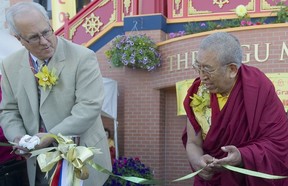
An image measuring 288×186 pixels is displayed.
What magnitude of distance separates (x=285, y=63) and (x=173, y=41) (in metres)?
1.87

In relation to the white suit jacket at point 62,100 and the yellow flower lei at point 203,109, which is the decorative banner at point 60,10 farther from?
the yellow flower lei at point 203,109

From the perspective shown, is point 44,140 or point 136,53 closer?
point 44,140

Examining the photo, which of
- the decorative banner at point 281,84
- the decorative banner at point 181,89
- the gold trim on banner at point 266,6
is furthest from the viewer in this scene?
the gold trim on banner at point 266,6

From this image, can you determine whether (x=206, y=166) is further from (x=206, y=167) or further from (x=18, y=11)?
(x=18, y=11)

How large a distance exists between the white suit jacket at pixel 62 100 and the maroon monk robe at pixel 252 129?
0.78 meters

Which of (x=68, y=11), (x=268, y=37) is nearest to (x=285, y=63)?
(x=268, y=37)

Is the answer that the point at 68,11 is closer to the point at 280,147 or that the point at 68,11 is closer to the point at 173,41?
the point at 173,41

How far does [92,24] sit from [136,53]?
6.45ft

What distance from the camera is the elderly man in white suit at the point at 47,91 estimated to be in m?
2.90

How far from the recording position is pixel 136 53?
25.7ft

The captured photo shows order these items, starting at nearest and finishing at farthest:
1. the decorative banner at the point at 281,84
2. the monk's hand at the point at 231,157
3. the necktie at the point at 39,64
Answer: the monk's hand at the point at 231,157, the necktie at the point at 39,64, the decorative banner at the point at 281,84

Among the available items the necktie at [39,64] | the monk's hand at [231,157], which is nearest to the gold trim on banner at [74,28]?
the necktie at [39,64]

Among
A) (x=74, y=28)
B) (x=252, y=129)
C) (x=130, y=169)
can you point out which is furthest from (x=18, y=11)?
(x=74, y=28)

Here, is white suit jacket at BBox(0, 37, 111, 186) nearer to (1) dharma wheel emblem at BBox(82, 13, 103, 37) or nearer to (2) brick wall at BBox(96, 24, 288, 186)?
(2) brick wall at BBox(96, 24, 288, 186)
